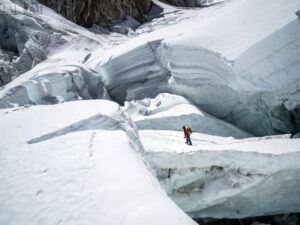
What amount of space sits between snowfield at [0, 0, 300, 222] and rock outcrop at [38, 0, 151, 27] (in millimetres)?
6363

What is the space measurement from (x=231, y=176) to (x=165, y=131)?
5.66 ft

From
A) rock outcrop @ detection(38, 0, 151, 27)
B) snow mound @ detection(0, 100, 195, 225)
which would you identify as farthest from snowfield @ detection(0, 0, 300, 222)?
rock outcrop @ detection(38, 0, 151, 27)

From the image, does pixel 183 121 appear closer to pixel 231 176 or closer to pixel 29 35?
pixel 231 176

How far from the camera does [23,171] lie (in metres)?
1.22

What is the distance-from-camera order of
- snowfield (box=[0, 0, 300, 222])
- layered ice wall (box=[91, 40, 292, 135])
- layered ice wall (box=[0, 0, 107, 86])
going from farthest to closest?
layered ice wall (box=[0, 0, 107, 86])
layered ice wall (box=[91, 40, 292, 135])
snowfield (box=[0, 0, 300, 222])

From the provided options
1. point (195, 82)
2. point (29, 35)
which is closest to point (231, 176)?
point (195, 82)

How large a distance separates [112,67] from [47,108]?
485 cm

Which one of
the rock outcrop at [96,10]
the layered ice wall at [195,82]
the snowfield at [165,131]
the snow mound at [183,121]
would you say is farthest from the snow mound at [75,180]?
the rock outcrop at [96,10]

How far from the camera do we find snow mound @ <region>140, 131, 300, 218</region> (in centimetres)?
279

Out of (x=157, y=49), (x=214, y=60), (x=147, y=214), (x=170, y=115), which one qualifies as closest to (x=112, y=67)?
(x=157, y=49)

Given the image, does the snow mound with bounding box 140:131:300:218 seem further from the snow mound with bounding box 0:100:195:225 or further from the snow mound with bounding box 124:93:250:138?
the snow mound with bounding box 0:100:195:225

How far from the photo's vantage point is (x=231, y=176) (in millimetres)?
2969

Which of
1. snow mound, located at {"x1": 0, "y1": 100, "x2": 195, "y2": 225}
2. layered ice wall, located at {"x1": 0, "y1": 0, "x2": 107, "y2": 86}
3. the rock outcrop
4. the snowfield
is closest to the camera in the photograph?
snow mound, located at {"x1": 0, "y1": 100, "x2": 195, "y2": 225}

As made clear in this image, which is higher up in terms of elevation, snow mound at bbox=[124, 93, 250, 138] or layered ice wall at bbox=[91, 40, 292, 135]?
layered ice wall at bbox=[91, 40, 292, 135]
